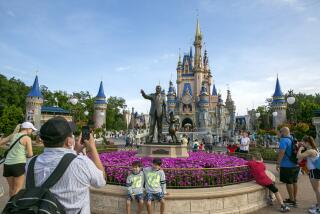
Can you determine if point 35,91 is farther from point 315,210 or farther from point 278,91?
point 315,210

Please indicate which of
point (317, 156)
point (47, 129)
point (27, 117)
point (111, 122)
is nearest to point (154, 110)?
point (317, 156)

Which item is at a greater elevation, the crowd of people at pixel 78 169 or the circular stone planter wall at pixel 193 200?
the crowd of people at pixel 78 169

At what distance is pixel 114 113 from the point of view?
78125 mm

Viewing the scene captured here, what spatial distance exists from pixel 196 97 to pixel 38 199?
263 feet

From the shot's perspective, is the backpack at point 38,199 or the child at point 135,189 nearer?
the backpack at point 38,199

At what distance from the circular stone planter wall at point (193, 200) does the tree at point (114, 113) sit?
6787 cm

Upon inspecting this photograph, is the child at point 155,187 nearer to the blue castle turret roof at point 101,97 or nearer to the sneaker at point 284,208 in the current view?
the sneaker at point 284,208

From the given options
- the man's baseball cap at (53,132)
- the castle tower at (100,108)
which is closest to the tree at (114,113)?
the castle tower at (100,108)

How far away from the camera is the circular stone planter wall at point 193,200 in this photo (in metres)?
6.66

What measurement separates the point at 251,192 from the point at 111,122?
6947cm

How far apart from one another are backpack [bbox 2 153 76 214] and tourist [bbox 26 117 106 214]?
7 centimetres

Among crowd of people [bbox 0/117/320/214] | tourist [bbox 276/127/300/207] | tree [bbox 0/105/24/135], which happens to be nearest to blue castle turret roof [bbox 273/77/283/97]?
tree [bbox 0/105/24/135]

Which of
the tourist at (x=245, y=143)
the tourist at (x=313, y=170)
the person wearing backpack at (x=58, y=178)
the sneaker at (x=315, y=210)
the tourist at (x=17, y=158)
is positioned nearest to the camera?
the person wearing backpack at (x=58, y=178)

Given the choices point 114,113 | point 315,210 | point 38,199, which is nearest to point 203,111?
point 114,113
